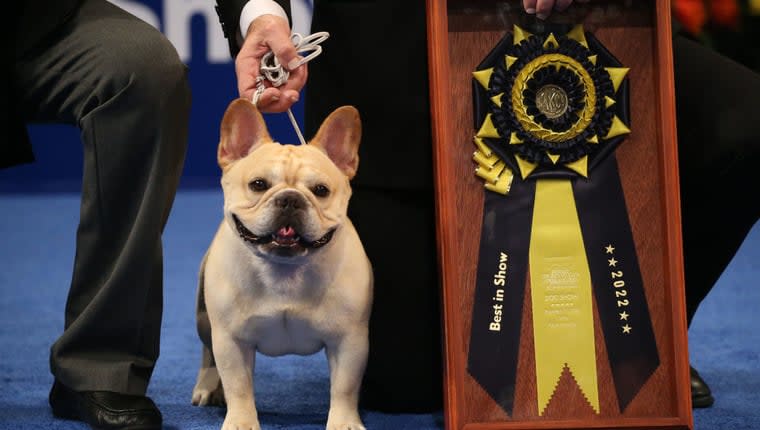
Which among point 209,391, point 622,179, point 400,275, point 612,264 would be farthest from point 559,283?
point 209,391

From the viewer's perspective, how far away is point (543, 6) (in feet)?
5.33

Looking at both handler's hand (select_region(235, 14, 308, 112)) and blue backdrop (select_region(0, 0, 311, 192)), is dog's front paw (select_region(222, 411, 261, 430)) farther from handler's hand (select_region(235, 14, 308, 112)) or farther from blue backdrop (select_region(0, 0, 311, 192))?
blue backdrop (select_region(0, 0, 311, 192))

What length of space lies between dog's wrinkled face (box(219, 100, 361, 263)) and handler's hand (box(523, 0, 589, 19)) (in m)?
0.33

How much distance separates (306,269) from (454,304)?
0.25 meters

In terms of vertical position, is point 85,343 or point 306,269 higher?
point 306,269

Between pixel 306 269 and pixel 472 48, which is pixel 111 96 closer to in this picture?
pixel 306 269

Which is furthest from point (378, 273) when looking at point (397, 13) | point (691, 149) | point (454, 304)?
point (691, 149)

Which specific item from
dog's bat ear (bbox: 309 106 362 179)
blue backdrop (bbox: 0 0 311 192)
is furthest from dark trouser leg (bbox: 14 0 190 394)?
blue backdrop (bbox: 0 0 311 192)

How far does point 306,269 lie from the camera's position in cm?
163

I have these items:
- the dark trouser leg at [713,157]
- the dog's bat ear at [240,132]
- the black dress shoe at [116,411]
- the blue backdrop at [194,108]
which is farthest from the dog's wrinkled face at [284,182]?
the blue backdrop at [194,108]

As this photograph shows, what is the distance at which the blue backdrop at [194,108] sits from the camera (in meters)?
4.82

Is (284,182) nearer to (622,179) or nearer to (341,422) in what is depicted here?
(341,422)

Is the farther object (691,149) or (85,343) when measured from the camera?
(691,149)

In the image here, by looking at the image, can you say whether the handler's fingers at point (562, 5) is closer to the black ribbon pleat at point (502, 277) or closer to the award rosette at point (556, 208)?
the award rosette at point (556, 208)
